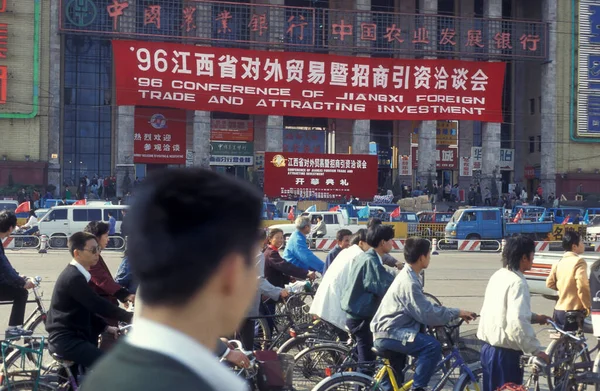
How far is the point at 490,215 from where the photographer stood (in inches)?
1303

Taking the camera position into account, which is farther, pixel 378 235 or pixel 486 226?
pixel 486 226

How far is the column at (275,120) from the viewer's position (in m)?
43.1

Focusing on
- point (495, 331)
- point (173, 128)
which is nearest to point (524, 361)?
point (495, 331)

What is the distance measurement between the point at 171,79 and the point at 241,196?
125 ft

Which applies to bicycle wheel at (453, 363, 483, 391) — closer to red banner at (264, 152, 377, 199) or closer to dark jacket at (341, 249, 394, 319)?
dark jacket at (341, 249, 394, 319)

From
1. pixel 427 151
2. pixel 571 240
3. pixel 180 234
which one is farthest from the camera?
pixel 427 151

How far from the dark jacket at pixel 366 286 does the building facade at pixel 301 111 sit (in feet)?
108

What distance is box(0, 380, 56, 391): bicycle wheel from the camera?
19.9 feet

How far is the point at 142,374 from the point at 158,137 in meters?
44.9

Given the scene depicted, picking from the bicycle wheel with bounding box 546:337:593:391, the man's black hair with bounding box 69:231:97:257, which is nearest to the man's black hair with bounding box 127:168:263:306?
the man's black hair with bounding box 69:231:97:257

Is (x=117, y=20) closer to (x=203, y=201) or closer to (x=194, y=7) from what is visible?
(x=194, y=7)

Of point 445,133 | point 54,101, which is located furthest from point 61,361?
point 445,133

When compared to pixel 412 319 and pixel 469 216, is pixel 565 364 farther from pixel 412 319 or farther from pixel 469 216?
pixel 469 216

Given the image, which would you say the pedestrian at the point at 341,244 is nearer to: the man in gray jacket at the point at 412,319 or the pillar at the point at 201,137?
the man in gray jacket at the point at 412,319
